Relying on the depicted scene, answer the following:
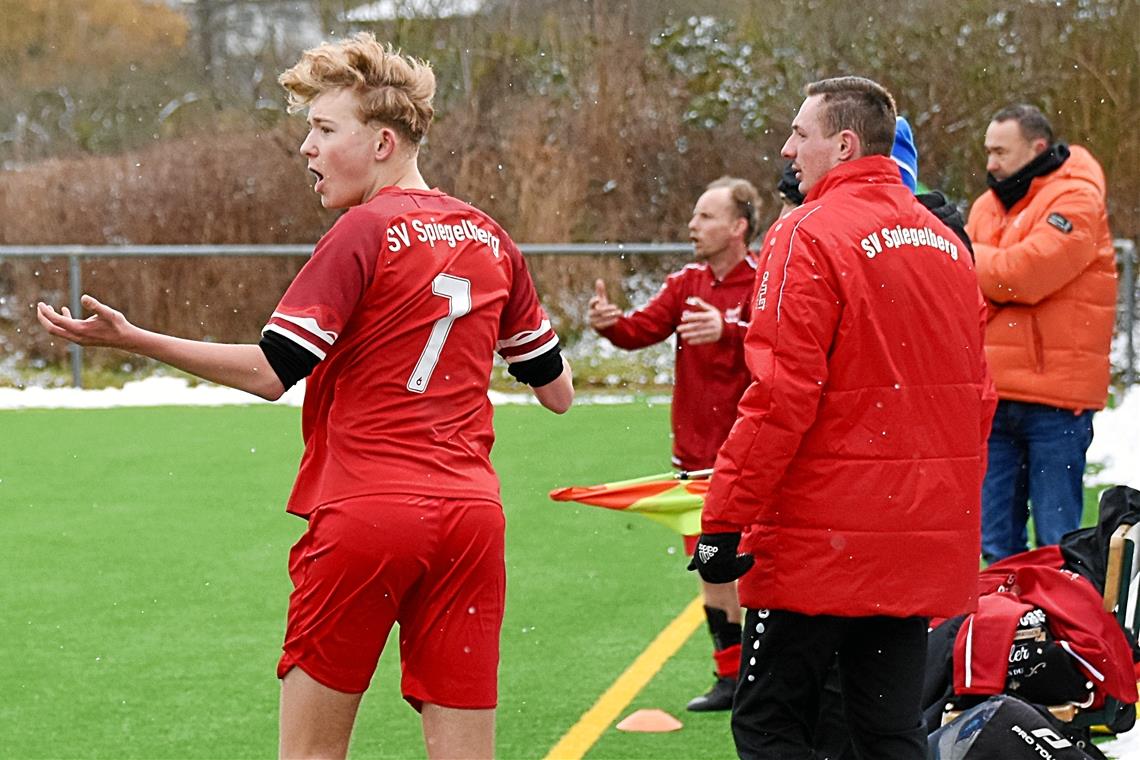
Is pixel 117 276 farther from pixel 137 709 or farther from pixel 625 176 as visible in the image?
pixel 137 709

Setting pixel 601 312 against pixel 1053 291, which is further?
pixel 1053 291

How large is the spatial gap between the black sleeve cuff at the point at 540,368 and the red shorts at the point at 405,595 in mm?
530

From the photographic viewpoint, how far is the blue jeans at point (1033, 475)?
7391 mm

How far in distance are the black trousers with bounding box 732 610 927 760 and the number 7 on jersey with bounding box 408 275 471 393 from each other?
111cm

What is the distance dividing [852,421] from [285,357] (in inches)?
54.6

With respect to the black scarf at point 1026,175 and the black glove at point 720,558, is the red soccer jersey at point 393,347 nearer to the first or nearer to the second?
the black glove at point 720,558

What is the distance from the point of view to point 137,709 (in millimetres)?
6109

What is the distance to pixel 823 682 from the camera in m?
4.18

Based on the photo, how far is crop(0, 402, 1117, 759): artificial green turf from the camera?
5.88m

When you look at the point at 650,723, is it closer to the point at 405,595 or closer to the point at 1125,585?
the point at 1125,585

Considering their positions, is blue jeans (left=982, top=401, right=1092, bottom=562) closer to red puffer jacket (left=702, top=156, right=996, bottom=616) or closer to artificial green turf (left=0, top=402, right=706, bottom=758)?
artificial green turf (left=0, top=402, right=706, bottom=758)

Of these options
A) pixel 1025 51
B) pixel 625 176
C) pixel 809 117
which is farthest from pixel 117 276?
pixel 809 117

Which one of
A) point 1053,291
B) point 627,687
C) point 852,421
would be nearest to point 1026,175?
point 1053,291

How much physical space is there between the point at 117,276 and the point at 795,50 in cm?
867
